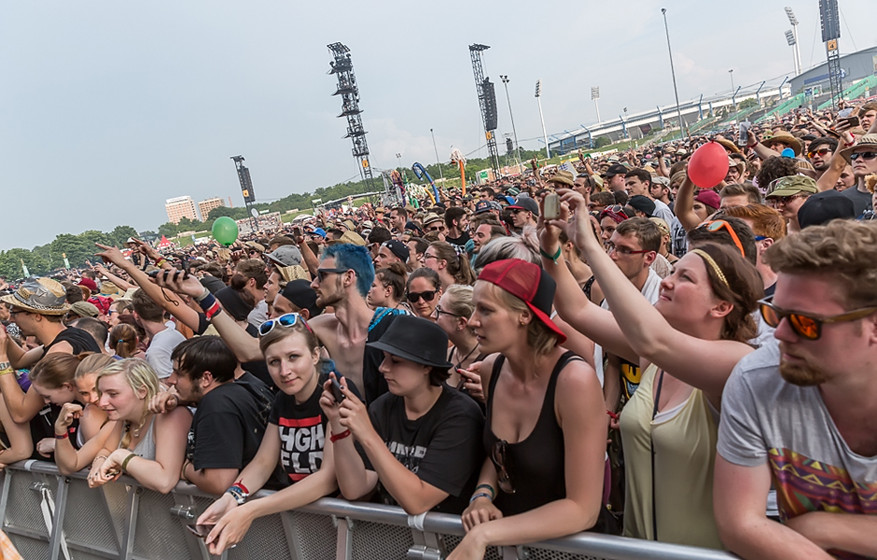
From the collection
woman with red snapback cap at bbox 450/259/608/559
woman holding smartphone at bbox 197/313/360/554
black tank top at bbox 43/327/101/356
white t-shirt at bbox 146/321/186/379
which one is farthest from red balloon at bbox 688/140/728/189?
black tank top at bbox 43/327/101/356

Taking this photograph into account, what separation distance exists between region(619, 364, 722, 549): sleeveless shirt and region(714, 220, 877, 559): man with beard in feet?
0.92

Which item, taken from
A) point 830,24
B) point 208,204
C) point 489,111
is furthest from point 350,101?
point 208,204

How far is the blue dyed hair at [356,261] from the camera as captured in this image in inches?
163

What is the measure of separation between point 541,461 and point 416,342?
0.73 meters

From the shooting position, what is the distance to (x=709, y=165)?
15.8 feet

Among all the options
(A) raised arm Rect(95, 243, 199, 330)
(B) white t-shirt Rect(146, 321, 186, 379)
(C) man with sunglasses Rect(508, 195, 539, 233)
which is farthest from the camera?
(C) man with sunglasses Rect(508, 195, 539, 233)

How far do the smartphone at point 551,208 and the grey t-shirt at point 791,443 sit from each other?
938 millimetres

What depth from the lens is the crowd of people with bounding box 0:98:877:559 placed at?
1.55 m

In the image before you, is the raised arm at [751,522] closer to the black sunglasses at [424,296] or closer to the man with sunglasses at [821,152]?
the black sunglasses at [424,296]

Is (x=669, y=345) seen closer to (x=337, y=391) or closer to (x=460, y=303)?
(x=337, y=391)

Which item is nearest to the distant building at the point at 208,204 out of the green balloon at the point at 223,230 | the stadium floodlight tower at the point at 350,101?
the stadium floodlight tower at the point at 350,101

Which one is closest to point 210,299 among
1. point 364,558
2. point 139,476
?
point 139,476

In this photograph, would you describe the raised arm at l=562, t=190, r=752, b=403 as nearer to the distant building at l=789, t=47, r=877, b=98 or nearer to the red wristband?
the red wristband

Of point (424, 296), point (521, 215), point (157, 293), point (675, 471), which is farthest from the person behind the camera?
point (521, 215)
